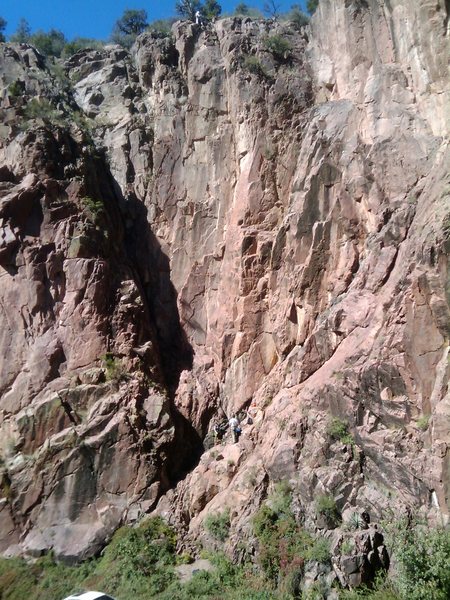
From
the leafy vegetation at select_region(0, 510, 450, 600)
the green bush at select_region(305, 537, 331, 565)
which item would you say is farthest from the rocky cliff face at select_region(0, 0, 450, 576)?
the green bush at select_region(305, 537, 331, 565)

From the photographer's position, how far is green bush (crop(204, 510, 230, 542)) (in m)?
15.7

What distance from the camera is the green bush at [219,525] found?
51.6ft

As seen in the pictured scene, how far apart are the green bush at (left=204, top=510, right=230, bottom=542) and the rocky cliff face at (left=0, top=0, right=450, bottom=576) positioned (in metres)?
0.26

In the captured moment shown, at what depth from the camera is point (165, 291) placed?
968 inches

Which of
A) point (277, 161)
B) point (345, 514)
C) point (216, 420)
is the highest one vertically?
point (277, 161)

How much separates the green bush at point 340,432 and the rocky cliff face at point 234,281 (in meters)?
0.18

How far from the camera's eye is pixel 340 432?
15125mm

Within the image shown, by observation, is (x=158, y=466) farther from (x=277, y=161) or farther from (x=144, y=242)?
(x=277, y=161)

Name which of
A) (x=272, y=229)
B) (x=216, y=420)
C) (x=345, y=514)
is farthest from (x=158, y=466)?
(x=272, y=229)

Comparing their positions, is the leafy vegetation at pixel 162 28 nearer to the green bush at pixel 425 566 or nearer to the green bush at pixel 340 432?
the green bush at pixel 340 432

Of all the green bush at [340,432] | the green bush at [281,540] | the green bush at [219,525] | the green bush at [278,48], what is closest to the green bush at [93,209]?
the green bush at [278,48]

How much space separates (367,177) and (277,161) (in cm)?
502

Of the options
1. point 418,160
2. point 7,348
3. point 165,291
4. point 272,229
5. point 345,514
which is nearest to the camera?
point 345,514

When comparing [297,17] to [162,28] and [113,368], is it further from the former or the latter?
[113,368]
